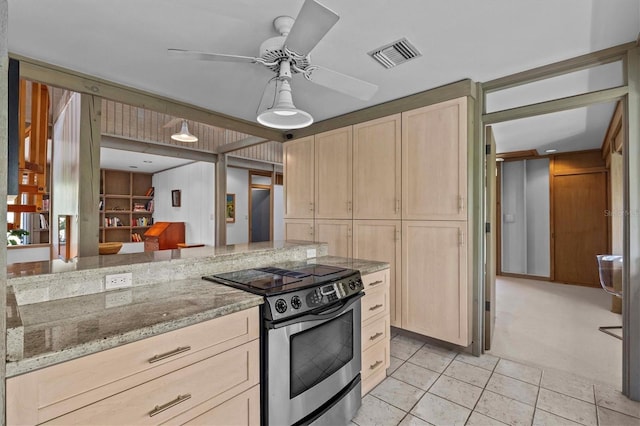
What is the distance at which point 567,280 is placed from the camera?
212 inches

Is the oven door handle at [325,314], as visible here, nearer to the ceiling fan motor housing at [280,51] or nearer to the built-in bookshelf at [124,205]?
the ceiling fan motor housing at [280,51]

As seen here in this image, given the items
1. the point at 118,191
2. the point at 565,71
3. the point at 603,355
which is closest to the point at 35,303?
the point at 565,71

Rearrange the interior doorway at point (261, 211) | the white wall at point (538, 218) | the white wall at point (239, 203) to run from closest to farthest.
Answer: the white wall at point (538, 218) < the white wall at point (239, 203) < the interior doorway at point (261, 211)

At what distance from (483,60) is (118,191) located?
30.4ft

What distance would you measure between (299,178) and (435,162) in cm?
185

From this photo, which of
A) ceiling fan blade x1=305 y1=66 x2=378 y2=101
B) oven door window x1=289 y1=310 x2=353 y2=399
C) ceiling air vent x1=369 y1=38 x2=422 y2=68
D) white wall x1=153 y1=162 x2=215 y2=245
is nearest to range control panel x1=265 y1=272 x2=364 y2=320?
oven door window x1=289 y1=310 x2=353 y2=399

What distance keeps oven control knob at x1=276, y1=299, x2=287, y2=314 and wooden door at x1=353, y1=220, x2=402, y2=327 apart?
1901 millimetres

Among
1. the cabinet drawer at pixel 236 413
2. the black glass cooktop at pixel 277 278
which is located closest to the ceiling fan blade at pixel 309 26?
the black glass cooktop at pixel 277 278

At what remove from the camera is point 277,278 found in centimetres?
184

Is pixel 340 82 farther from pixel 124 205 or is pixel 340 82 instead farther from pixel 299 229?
pixel 124 205

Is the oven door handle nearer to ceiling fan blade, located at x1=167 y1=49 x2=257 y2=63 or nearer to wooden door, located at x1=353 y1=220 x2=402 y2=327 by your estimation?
wooden door, located at x1=353 y1=220 x2=402 y2=327

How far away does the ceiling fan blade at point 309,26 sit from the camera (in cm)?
136

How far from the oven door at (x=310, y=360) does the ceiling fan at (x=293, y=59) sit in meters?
1.26

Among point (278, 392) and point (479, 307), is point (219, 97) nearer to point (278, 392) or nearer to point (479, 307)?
point (278, 392)
